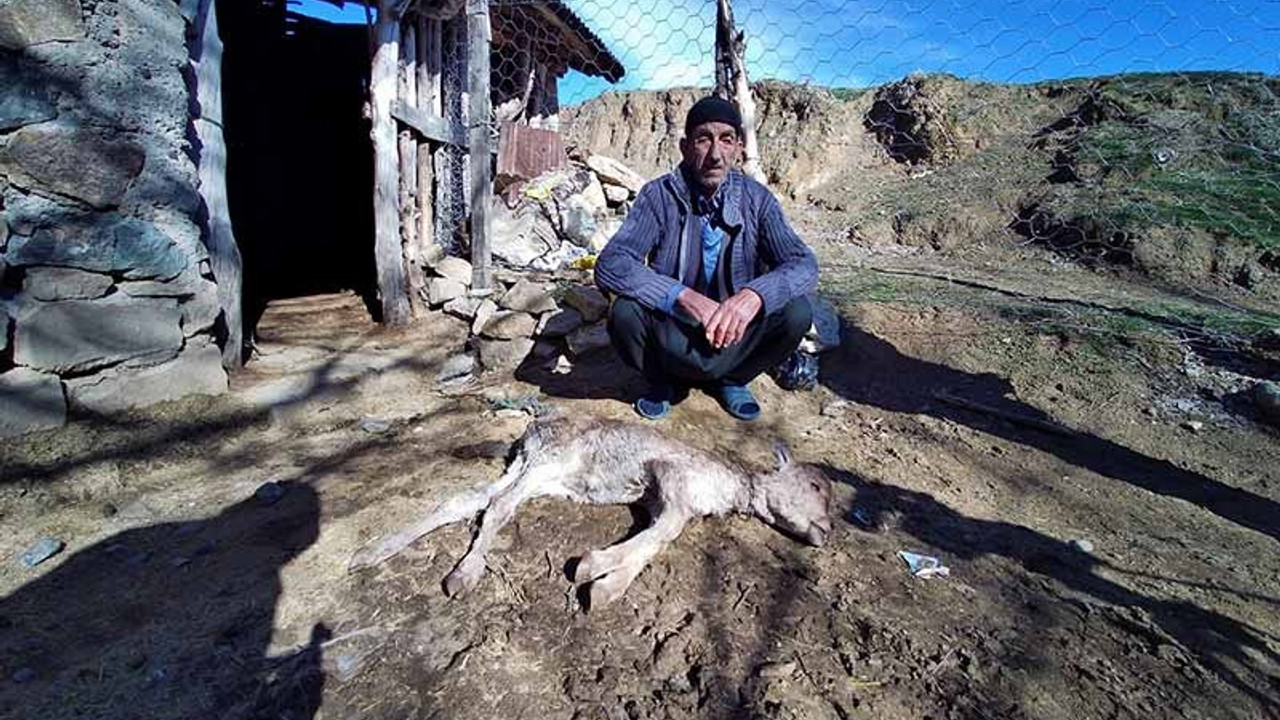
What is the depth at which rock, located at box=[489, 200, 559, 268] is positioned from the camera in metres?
5.28

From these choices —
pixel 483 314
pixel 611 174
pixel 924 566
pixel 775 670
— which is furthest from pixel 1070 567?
pixel 611 174

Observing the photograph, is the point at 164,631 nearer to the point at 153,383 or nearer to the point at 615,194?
the point at 153,383

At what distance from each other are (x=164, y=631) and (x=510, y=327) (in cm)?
258

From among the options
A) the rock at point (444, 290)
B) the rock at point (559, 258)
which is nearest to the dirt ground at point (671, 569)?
the rock at point (444, 290)

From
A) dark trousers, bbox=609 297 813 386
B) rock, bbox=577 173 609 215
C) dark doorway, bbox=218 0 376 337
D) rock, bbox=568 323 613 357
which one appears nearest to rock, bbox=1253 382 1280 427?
dark trousers, bbox=609 297 813 386

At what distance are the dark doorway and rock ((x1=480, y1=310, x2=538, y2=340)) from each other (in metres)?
3.03

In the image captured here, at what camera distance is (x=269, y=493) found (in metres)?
2.34

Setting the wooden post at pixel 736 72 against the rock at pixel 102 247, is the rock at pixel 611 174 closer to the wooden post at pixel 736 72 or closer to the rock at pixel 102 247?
the wooden post at pixel 736 72

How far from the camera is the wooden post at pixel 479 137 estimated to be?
14.3 ft

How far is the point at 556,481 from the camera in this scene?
2.31 metres

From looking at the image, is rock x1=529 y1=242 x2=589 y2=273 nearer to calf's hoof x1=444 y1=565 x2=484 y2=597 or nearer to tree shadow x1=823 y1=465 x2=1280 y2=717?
tree shadow x1=823 y1=465 x2=1280 y2=717

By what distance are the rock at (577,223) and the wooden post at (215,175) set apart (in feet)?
9.14

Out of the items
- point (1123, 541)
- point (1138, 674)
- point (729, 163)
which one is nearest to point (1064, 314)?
point (1123, 541)

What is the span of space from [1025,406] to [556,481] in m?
2.78
